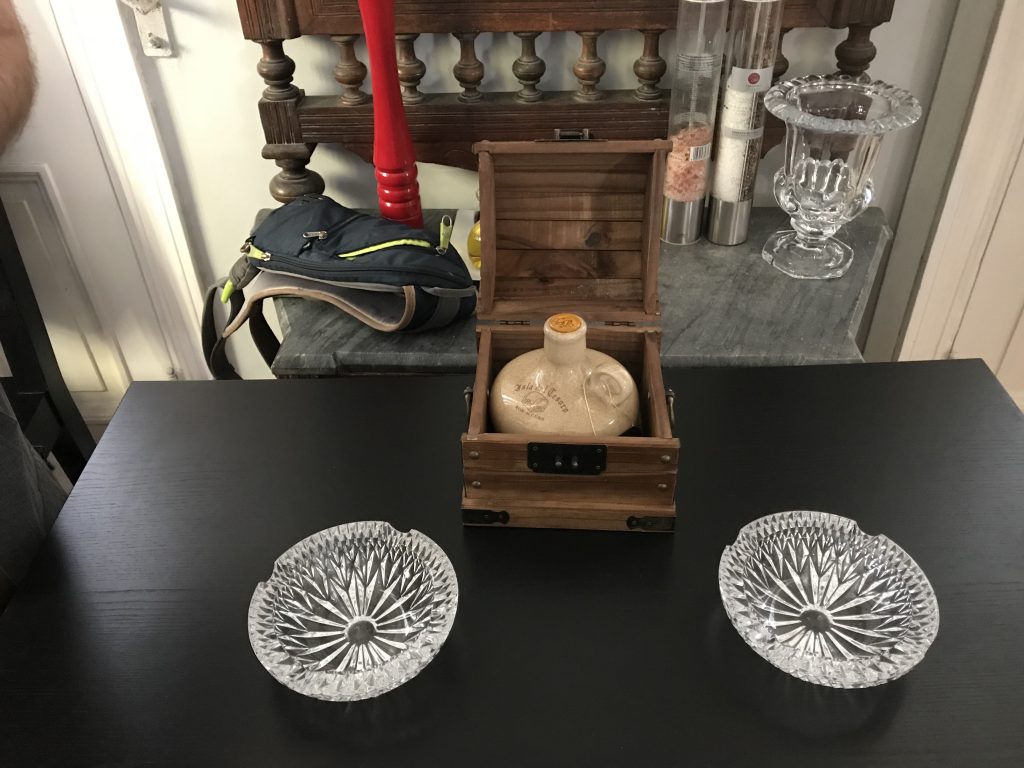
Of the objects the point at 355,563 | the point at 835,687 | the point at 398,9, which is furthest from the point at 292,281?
the point at 835,687

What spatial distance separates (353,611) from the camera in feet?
2.62

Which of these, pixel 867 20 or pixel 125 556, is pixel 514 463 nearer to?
pixel 125 556

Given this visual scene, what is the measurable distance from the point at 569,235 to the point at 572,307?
85mm

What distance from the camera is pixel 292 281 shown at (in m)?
1.31

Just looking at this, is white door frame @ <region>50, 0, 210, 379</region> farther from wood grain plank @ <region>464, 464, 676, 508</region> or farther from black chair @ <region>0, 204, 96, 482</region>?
wood grain plank @ <region>464, 464, 676, 508</region>

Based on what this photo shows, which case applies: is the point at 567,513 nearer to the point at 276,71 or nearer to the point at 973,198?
the point at 276,71

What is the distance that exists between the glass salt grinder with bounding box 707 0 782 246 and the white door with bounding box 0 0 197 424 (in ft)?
3.73

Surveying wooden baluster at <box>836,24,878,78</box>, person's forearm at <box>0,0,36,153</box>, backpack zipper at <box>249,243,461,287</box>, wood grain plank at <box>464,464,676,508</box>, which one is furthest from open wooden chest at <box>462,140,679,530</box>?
person's forearm at <box>0,0,36,153</box>

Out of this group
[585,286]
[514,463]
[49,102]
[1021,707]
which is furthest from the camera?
[49,102]

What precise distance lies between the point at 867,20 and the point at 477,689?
122cm

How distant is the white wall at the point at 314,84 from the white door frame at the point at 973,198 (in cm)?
9

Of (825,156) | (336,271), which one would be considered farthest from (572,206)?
(825,156)

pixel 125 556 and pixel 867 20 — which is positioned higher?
pixel 867 20

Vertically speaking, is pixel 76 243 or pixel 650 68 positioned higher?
pixel 650 68
